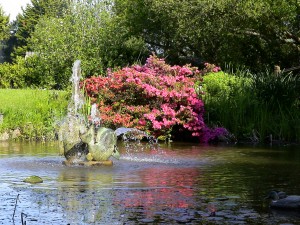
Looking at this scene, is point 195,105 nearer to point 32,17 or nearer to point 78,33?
point 78,33

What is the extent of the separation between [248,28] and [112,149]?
696 inches

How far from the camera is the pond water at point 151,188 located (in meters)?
9.05

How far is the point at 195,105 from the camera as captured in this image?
24.0m

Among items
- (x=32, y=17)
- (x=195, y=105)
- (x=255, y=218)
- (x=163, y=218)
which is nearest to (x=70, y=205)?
(x=163, y=218)

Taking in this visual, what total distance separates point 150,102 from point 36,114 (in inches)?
160

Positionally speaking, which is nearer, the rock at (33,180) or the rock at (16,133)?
the rock at (33,180)

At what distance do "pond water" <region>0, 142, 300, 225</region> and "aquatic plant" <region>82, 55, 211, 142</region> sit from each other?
16.2 ft

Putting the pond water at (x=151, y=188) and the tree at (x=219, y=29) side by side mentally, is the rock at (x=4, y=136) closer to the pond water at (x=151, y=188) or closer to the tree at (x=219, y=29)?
the pond water at (x=151, y=188)

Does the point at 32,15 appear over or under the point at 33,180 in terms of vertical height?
over

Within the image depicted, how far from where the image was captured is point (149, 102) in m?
24.4

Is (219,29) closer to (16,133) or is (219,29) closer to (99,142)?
(16,133)

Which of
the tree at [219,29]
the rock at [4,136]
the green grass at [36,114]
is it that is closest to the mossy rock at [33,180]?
the green grass at [36,114]

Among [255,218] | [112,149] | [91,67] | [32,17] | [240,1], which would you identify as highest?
[32,17]

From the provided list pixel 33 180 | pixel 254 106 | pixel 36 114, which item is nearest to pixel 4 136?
pixel 36 114
